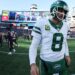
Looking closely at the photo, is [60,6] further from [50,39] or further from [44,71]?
[44,71]

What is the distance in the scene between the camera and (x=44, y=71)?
477 cm

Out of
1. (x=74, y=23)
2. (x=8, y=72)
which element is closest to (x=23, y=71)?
(x=8, y=72)

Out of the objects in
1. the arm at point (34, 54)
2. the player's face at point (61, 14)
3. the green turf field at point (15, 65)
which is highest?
the player's face at point (61, 14)

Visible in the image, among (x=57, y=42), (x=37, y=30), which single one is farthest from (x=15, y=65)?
(x=37, y=30)

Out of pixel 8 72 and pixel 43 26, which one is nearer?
pixel 43 26

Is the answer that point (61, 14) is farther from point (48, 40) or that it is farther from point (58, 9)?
point (48, 40)

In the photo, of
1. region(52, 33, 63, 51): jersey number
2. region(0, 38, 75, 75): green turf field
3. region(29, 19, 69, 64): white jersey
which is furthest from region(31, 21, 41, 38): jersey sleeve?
region(0, 38, 75, 75): green turf field

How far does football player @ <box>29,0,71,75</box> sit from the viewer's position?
15.4 ft

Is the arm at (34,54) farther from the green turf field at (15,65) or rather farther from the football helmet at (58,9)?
the green turf field at (15,65)

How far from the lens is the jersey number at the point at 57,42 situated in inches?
187

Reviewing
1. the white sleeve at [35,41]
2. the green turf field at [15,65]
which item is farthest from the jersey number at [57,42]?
the green turf field at [15,65]

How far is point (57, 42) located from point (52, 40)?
87mm

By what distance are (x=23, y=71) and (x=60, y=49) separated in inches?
286

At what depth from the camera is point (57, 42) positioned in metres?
4.79
